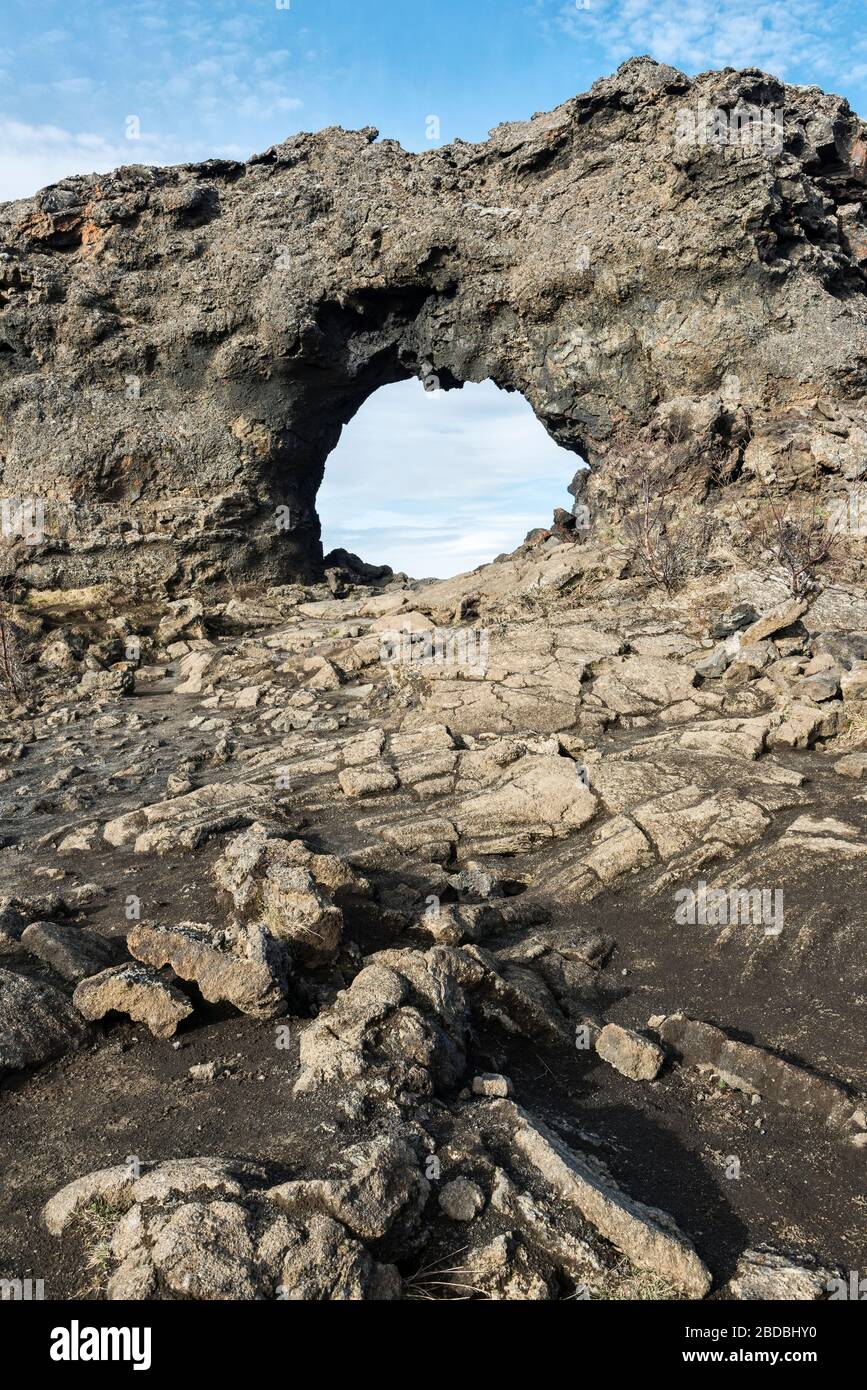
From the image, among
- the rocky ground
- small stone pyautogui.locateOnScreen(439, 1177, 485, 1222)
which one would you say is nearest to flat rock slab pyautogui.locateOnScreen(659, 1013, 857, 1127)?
the rocky ground

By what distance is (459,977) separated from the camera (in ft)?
25.0

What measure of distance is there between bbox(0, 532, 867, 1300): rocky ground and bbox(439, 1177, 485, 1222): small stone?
0.06ft

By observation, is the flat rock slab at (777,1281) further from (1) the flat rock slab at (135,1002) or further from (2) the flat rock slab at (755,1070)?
(1) the flat rock slab at (135,1002)

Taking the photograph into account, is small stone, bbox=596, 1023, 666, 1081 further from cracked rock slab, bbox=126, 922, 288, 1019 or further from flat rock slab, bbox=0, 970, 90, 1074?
flat rock slab, bbox=0, 970, 90, 1074

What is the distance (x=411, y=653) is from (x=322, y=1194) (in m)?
14.7

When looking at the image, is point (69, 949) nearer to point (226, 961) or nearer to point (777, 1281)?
point (226, 961)

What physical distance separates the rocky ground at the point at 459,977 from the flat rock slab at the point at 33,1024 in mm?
25

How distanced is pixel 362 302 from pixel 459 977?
1017 inches

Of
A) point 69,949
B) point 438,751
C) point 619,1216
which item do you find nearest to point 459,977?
point 619,1216

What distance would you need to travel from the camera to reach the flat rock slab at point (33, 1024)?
6.06 m

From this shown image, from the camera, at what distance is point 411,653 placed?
18.7 metres

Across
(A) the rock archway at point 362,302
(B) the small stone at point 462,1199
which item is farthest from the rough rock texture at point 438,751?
(A) the rock archway at point 362,302
